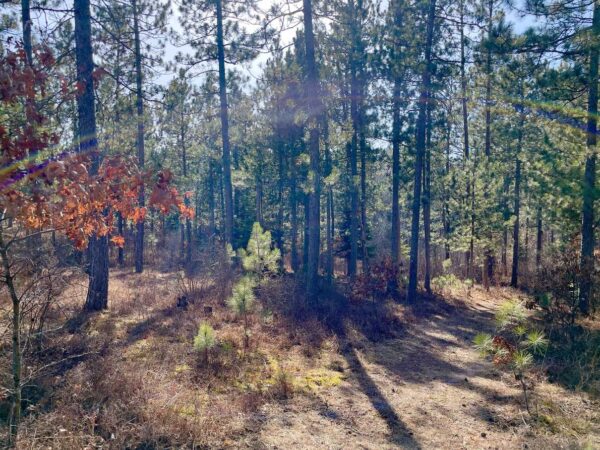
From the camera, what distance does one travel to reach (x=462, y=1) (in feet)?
41.5

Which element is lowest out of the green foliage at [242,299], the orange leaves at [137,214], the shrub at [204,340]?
the shrub at [204,340]

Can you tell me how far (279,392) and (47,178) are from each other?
448 centimetres

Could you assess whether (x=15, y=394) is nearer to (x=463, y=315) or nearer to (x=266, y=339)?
(x=266, y=339)

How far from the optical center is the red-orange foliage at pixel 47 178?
8.42ft

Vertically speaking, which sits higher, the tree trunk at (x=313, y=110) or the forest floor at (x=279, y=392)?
the tree trunk at (x=313, y=110)

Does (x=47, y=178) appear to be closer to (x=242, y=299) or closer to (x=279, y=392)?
(x=279, y=392)

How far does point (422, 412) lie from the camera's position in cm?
544

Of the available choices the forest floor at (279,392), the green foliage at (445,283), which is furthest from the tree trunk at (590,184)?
the green foliage at (445,283)

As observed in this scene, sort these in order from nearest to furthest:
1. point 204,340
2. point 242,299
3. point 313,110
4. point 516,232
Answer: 1. point 204,340
2. point 242,299
3. point 313,110
4. point 516,232

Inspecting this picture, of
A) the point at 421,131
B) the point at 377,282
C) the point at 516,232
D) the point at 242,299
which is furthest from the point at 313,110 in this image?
the point at 516,232

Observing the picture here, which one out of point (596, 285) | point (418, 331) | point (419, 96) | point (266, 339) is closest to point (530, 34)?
point (419, 96)

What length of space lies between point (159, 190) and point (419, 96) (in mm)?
12070

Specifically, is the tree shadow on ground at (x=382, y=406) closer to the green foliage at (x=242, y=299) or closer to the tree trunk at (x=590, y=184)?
the green foliage at (x=242, y=299)

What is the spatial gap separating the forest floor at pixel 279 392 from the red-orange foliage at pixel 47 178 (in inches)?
88.1
